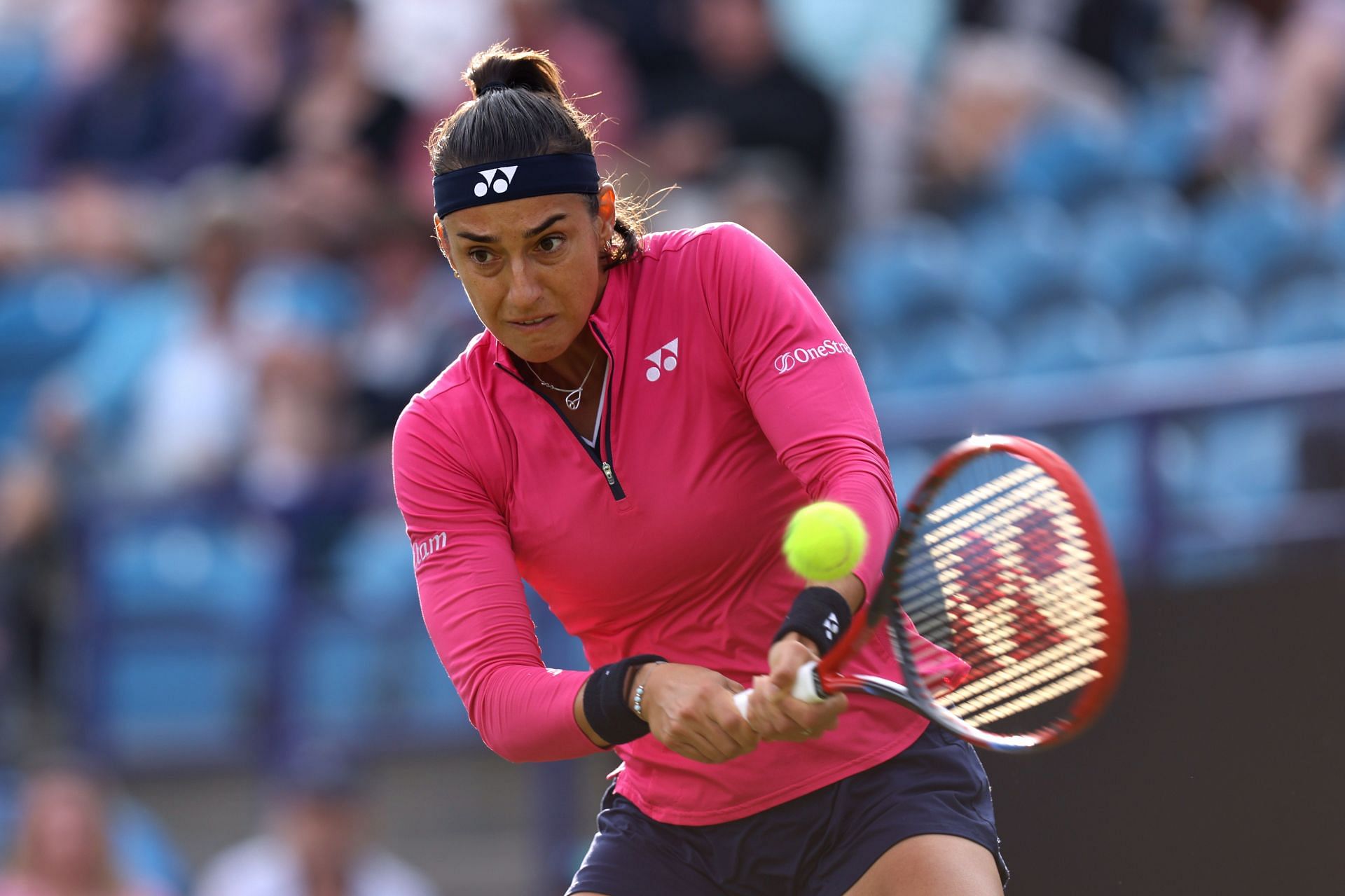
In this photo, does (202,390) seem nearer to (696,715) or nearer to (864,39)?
(864,39)

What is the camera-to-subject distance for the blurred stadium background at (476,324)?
5.79 metres

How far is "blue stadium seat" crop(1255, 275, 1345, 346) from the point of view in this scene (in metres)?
5.95

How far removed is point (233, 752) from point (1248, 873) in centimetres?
388

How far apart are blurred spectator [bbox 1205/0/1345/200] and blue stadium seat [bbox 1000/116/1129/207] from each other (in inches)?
18.9

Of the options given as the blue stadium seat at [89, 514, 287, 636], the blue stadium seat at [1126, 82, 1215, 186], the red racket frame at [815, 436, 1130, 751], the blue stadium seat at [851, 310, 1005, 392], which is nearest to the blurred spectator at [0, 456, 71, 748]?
the blue stadium seat at [89, 514, 287, 636]

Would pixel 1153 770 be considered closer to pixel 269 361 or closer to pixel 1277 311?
pixel 1277 311

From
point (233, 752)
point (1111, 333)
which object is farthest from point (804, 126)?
point (233, 752)

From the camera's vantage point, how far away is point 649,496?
297 centimetres

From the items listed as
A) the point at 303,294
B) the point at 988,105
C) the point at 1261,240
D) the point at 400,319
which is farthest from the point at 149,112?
the point at 1261,240

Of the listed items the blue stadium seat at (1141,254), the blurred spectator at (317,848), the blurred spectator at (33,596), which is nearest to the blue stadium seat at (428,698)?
the blurred spectator at (317,848)

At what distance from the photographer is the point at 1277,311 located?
621cm

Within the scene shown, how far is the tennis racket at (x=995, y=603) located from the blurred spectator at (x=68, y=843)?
4420 mm

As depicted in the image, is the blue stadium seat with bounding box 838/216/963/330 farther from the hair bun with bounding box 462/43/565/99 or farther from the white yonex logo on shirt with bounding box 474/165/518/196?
the white yonex logo on shirt with bounding box 474/165/518/196

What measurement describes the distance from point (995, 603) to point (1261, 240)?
11.7 ft
